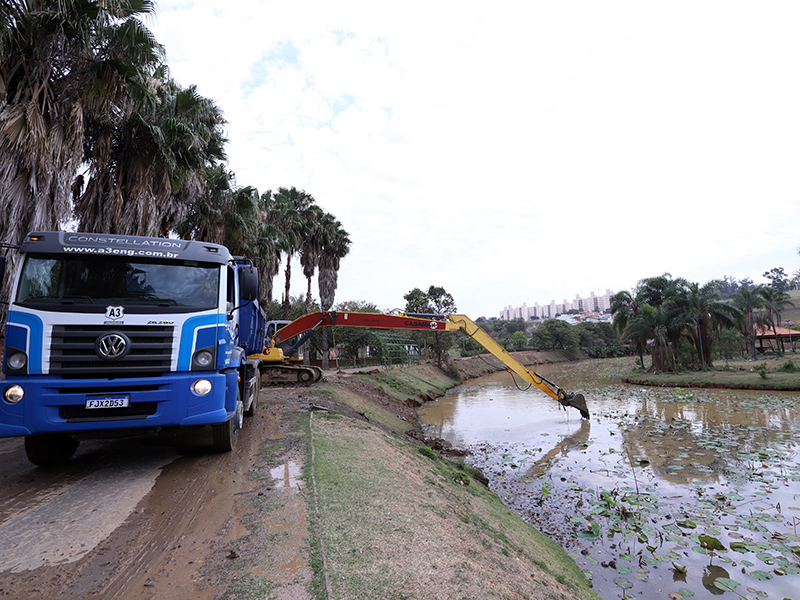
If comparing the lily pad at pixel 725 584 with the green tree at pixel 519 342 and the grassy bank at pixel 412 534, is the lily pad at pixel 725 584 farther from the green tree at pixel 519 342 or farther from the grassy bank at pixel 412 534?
the green tree at pixel 519 342

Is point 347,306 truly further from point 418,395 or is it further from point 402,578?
point 402,578

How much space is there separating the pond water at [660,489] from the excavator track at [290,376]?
18.2 ft

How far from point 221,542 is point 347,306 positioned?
3909 centimetres

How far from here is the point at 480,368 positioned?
48.7 meters

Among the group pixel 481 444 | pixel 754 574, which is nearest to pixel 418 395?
pixel 481 444

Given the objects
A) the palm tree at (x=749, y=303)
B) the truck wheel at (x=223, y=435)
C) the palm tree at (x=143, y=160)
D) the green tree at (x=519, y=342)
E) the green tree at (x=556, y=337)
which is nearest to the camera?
the truck wheel at (x=223, y=435)

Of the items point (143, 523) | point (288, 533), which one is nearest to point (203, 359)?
point (143, 523)

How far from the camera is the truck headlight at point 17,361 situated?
4.79 metres

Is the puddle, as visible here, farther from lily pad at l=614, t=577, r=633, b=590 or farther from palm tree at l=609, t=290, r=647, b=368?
palm tree at l=609, t=290, r=647, b=368

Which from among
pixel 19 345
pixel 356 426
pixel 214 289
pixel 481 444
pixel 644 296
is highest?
pixel 644 296

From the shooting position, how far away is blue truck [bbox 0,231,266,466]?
4809 millimetres

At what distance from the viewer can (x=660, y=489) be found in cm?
838

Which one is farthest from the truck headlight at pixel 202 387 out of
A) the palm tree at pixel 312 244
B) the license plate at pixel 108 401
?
the palm tree at pixel 312 244

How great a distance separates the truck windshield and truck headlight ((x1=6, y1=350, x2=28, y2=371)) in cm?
63
